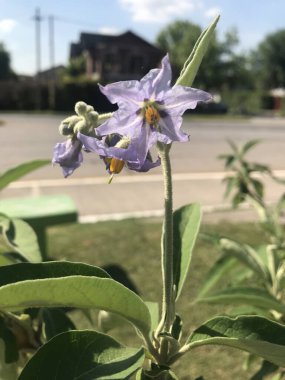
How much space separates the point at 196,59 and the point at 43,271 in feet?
1.26

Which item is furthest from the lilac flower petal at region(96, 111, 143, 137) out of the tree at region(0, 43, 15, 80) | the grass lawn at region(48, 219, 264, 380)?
the tree at region(0, 43, 15, 80)

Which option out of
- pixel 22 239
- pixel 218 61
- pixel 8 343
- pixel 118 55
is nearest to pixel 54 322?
pixel 8 343

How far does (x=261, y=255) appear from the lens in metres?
1.75

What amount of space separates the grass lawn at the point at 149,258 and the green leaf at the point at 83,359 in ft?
7.96

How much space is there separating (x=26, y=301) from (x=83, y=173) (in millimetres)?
8360

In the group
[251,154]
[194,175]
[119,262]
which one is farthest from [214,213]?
[251,154]

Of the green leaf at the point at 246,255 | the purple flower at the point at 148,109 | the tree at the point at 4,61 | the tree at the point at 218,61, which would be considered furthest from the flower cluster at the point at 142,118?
the tree at the point at 4,61

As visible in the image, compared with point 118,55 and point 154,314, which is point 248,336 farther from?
point 118,55

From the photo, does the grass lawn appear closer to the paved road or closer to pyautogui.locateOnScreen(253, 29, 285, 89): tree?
the paved road

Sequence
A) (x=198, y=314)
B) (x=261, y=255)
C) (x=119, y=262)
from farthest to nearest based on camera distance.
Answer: (x=119, y=262) → (x=198, y=314) → (x=261, y=255)

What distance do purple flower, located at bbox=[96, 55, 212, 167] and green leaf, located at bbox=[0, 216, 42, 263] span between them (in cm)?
45

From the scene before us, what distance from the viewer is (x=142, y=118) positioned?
0.82 m

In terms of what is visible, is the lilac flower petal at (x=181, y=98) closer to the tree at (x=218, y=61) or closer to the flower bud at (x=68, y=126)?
the flower bud at (x=68, y=126)

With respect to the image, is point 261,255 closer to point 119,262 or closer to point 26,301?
point 26,301
